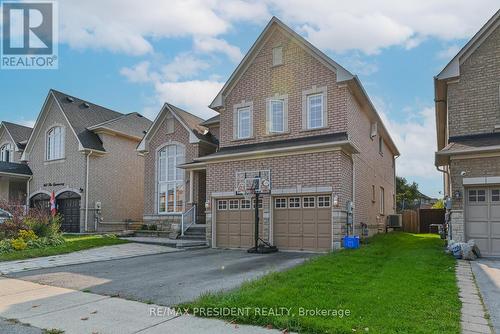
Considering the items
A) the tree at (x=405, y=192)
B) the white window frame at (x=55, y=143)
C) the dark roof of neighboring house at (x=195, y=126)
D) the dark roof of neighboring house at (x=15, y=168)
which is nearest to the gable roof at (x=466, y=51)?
the dark roof of neighboring house at (x=195, y=126)

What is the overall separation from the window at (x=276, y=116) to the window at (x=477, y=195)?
732 centimetres

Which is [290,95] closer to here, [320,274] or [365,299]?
[320,274]

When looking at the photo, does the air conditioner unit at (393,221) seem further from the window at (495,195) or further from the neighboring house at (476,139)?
the window at (495,195)

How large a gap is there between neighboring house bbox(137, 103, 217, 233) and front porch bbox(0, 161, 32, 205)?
9044 millimetres

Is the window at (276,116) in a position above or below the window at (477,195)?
above

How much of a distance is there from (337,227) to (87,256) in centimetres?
886

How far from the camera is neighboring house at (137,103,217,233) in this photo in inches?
804

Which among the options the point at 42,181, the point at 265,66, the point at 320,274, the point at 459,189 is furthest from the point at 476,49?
the point at 42,181

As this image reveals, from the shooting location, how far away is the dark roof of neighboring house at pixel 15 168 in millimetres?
24547

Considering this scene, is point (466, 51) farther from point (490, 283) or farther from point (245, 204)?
point (245, 204)

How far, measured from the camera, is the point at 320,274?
8.41m

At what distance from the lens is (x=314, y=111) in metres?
15.8

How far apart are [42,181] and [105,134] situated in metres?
5.33

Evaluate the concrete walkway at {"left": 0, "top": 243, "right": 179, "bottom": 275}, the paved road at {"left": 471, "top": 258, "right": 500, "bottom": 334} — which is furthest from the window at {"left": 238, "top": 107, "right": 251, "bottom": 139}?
the paved road at {"left": 471, "top": 258, "right": 500, "bottom": 334}
